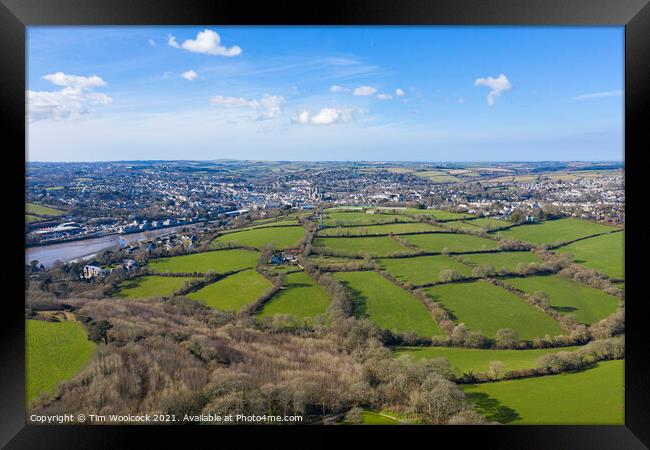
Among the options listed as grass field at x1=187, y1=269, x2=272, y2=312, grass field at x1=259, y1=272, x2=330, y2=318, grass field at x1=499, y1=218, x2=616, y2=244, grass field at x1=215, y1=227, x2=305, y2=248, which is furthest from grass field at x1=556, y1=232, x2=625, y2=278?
grass field at x1=187, y1=269, x2=272, y2=312

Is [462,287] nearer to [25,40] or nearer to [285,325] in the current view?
[285,325]

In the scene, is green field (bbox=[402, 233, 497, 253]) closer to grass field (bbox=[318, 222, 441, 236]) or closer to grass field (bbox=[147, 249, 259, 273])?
grass field (bbox=[318, 222, 441, 236])

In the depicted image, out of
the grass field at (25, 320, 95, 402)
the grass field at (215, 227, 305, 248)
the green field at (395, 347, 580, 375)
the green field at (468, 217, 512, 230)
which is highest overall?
the green field at (468, 217, 512, 230)

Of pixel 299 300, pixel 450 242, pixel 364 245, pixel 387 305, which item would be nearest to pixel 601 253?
pixel 450 242

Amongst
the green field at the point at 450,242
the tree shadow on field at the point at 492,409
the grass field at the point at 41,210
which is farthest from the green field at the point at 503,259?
the grass field at the point at 41,210

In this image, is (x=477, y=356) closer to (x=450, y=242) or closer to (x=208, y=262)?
(x=450, y=242)
